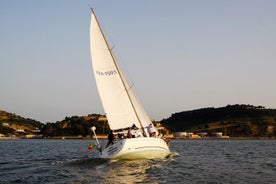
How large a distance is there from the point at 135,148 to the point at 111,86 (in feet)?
22.0

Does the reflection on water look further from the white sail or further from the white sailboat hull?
the white sail

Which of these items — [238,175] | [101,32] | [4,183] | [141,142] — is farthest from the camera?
[101,32]

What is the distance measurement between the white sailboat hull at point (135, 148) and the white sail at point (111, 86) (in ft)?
7.72

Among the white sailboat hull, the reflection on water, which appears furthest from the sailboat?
the reflection on water

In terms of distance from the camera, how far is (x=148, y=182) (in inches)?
1088

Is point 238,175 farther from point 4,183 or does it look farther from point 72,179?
point 4,183

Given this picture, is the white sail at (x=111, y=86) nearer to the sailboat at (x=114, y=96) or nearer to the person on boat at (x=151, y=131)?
the sailboat at (x=114, y=96)

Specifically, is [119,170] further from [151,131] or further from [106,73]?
[106,73]

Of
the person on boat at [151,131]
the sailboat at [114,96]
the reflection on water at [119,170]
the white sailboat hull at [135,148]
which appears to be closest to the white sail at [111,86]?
the sailboat at [114,96]

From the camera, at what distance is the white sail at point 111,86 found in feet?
129

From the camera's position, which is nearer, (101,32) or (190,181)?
(190,181)

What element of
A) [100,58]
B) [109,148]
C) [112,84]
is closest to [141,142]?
[109,148]

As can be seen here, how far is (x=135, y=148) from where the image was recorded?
36.6 m

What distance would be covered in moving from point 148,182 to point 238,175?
333 inches
